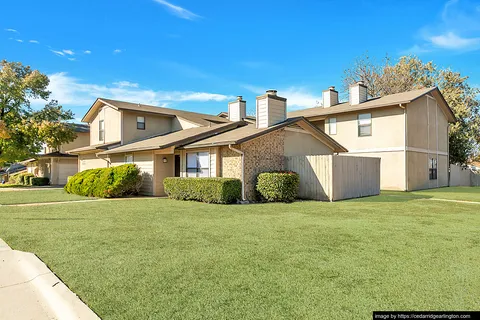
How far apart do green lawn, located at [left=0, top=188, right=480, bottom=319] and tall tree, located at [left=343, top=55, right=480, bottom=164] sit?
2249 cm

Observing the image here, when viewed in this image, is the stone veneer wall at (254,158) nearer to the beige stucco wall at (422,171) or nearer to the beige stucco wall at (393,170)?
the beige stucco wall at (393,170)

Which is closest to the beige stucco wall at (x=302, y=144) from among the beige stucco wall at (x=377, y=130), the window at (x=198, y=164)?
the window at (x=198, y=164)

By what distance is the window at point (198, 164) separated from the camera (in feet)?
48.0

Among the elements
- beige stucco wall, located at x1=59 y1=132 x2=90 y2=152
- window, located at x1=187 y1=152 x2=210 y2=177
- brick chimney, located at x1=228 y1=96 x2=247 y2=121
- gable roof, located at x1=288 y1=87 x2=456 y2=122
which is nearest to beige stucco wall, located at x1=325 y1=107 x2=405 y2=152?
gable roof, located at x1=288 y1=87 x2=456 y2=122

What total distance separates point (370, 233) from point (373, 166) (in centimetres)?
992

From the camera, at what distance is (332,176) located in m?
13.1

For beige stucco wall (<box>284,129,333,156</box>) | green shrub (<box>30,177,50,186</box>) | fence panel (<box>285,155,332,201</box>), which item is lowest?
green shrub (<box>30,177,50,186</box>)

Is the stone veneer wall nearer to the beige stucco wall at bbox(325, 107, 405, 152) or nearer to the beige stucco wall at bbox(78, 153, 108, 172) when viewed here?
the beige stucco wall at bbox(325, 107, 405, 152)

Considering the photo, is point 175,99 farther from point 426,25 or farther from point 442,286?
point 442,286

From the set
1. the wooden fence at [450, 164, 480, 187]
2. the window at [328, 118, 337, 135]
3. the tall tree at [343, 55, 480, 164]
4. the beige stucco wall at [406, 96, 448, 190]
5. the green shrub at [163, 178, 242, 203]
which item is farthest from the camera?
the tall tree at [343, 55, 480, 164]

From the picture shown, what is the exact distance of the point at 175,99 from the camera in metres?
29.3

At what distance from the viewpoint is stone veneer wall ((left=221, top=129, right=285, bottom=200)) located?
13398mm

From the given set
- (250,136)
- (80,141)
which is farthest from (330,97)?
(80,141)

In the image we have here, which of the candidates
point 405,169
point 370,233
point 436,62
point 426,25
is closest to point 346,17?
point 426,25
